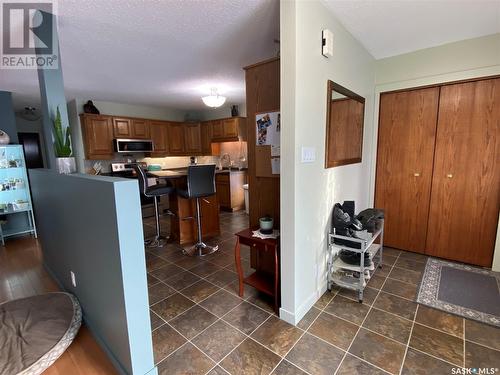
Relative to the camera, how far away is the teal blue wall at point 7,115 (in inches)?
147

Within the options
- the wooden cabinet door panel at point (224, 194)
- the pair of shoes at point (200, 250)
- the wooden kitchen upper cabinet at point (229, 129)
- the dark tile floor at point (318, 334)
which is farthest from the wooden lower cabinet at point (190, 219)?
the wooden kitchen upper cabinet at point (229, 129)

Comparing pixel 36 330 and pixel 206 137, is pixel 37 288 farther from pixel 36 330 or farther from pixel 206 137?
pixel 206 137

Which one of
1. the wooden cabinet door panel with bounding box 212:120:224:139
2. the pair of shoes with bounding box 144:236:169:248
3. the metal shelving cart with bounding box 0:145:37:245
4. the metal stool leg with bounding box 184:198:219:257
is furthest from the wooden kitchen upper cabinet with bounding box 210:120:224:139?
the metal shelving cart with bounding box 0:145:37:245

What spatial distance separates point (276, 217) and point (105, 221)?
1380 mm

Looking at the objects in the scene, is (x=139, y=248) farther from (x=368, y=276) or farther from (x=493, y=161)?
(x=493, y=161)

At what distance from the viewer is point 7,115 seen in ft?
12.4

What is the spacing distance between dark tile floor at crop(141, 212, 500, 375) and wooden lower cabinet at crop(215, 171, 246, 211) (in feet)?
9.73

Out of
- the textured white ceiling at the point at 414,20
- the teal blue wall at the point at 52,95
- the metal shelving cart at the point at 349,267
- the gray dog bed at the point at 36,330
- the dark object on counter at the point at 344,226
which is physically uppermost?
the textured white ceiling at the point at 414,20

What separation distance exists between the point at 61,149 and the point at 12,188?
8.80 feet

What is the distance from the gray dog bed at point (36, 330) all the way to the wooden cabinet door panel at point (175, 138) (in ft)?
13.4

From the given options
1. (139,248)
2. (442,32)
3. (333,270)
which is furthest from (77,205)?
(442,32)

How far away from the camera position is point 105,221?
4.16ft

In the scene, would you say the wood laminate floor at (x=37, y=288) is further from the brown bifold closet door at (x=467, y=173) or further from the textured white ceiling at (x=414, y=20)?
the brown bifold closet door at (x=467, y=173)

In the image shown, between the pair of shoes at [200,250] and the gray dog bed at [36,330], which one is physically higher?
the gray dog bed at [36,330]
